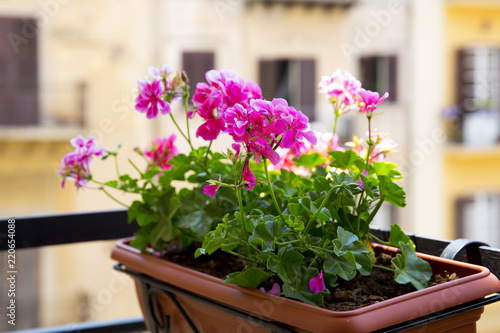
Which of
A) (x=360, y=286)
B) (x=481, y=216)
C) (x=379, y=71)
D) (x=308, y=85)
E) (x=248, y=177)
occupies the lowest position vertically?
(x=481, y=216)

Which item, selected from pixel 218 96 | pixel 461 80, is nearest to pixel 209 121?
pixel 218 96

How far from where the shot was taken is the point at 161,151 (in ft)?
2.70

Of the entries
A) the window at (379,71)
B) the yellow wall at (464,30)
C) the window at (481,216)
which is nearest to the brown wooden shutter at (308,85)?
the window at (379,71)

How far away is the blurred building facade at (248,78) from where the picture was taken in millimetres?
5996

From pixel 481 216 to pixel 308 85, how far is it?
2.40 meters

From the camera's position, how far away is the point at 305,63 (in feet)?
22.7

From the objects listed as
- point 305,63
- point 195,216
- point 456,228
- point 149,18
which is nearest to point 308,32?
point 305,63

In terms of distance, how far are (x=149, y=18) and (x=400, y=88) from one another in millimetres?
2804

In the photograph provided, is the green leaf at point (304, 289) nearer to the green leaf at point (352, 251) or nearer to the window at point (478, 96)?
the green leaf at point (352, 251)

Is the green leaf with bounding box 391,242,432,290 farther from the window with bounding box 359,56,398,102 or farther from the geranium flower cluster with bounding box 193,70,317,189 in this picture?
the window with bounding box 359,56,398,102

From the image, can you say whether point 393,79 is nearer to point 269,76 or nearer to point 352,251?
point 269,76

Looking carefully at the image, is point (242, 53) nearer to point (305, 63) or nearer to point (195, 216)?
point (305, 63)

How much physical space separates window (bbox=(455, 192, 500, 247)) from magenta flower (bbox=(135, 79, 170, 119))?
690cm

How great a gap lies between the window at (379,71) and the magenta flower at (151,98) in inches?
255
